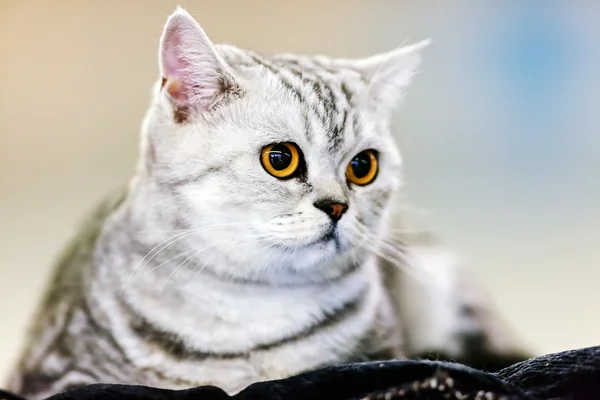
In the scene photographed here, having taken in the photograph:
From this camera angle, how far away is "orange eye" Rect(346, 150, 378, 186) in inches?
36.1

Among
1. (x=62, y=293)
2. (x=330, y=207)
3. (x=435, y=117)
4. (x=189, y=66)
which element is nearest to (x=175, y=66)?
(x=189, y=66)

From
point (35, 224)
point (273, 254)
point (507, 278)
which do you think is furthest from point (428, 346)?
point (35, 224)

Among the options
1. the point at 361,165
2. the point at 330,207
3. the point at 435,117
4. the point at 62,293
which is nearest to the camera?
the point at 330,207

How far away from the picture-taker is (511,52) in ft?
4.01

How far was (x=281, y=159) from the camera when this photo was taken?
0.85 m

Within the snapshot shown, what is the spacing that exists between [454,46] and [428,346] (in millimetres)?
556

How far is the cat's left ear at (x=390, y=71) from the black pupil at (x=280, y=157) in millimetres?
190

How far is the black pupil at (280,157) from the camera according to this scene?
0.85m

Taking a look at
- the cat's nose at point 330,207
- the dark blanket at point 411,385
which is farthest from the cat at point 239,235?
the dark blanket at point 411,385

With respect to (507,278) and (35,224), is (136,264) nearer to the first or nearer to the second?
(35,224)

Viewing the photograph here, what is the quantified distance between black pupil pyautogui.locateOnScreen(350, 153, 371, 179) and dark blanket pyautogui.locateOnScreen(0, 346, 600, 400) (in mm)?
351

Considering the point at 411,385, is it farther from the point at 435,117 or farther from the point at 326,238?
the point at 435,117

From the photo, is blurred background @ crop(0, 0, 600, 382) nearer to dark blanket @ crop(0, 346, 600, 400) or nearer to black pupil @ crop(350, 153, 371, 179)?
black pupil @ crop(350, 153, 371, 179)

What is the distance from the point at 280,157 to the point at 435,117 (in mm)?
478
